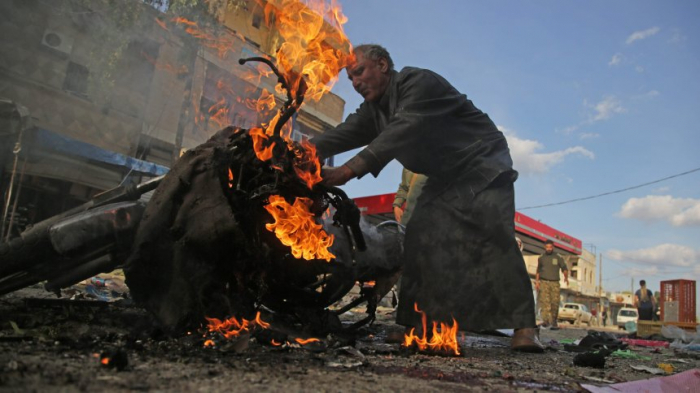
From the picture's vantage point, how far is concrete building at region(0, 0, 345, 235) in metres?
10.8

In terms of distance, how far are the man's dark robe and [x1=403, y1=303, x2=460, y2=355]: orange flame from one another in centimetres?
6

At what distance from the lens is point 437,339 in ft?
9.66

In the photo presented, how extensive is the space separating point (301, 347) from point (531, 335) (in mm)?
1784

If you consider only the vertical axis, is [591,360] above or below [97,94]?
below

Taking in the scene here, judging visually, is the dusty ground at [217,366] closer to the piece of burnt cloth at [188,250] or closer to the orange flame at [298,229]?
the piece of burnt cloth at [188,250]

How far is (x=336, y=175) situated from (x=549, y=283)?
392 inches

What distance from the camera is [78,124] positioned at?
12.8 m

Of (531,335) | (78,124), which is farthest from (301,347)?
(78,124)

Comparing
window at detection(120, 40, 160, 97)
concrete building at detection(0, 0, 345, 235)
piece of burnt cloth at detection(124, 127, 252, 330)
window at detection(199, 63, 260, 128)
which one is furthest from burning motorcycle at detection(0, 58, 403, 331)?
window at detection(199, 63, 260, 128)

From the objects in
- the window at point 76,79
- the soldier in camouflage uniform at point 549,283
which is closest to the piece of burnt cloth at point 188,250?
the soldier in camouflage uniform at point 549,283

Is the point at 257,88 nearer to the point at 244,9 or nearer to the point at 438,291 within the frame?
the point at 244,9

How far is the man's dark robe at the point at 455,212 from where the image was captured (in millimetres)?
3148

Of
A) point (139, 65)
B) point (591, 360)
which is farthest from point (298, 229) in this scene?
point (139, 65)

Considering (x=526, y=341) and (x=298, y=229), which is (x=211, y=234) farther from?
(x=526, y=341)
